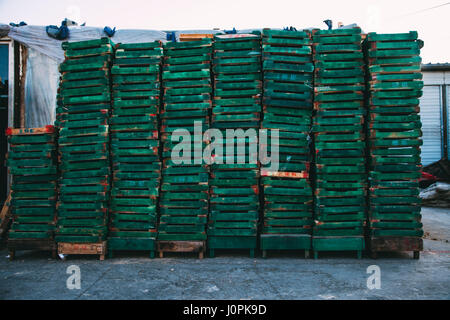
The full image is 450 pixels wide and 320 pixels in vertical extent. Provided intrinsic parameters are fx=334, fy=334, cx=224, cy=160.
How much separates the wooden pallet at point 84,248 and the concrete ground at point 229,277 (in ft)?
0.54

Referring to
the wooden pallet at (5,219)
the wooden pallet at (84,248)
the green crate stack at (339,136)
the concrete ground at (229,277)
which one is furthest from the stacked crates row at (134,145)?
the green crate stack at (339,136)

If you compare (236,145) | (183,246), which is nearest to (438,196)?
(236,145)

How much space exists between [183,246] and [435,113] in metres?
17.3

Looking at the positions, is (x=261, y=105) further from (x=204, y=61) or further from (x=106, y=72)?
(x=106, y=72)

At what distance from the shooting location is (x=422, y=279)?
5.14 m

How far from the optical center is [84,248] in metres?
6.34

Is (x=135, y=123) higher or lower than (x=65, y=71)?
lower

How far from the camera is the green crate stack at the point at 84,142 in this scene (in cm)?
642

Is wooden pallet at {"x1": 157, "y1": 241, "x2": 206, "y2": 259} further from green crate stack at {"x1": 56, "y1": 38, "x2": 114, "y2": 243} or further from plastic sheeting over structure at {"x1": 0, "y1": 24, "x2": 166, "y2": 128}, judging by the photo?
plastic sheeting over structure at {"x1": 0, "y1": 24, "x2": 166, "y2": 128}

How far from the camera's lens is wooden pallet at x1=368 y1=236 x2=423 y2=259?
6.22 metres

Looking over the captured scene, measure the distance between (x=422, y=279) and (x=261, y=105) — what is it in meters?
4.05

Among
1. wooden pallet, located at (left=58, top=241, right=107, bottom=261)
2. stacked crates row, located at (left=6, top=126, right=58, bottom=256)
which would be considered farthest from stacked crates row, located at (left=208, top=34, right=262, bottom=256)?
stacked crates row, located at (left=6, top=126, right=58, bottom=256)

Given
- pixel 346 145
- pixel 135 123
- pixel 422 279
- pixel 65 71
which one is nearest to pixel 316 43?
pixel 346 145
